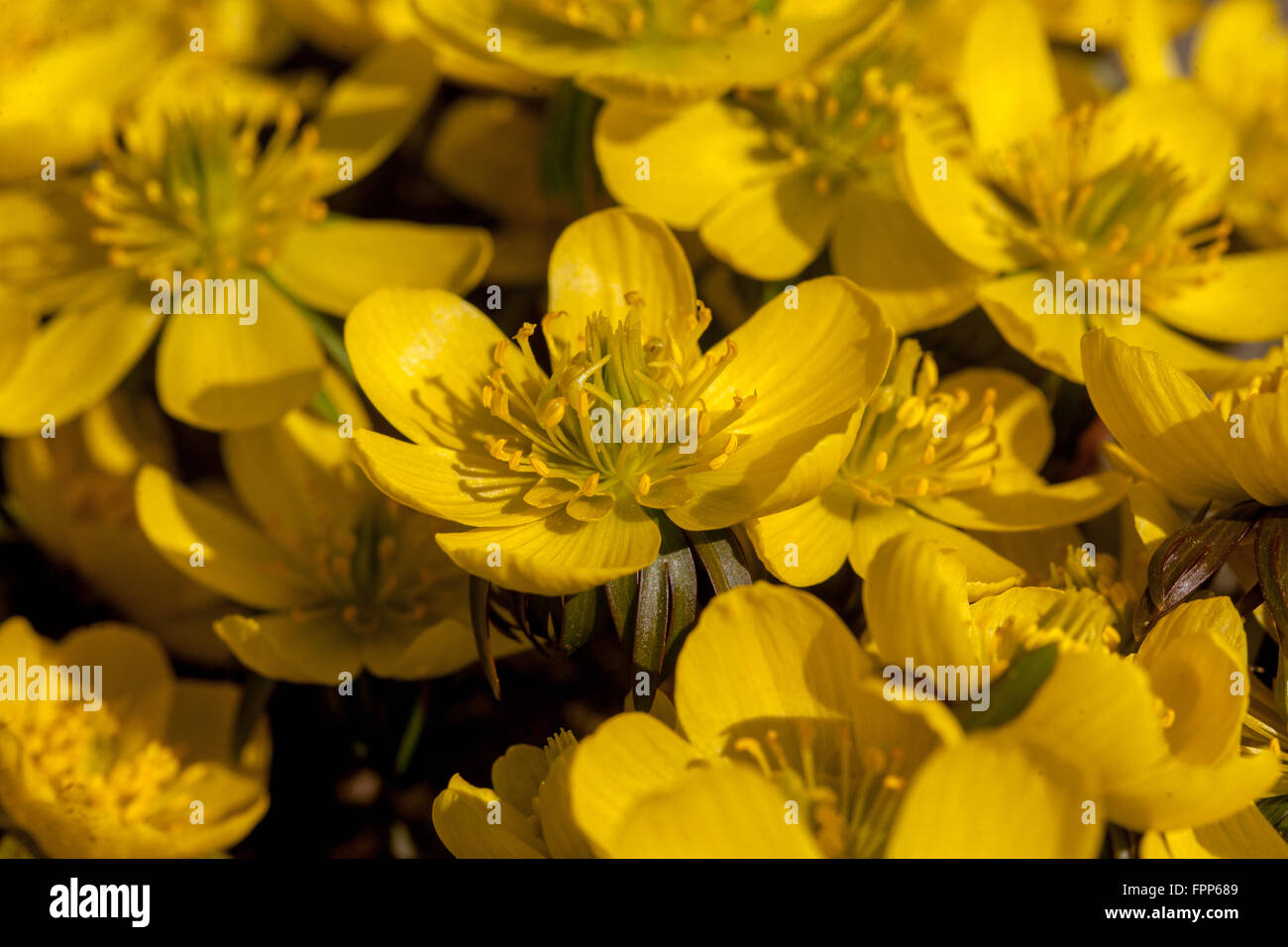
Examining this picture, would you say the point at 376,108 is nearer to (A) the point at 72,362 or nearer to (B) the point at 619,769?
(A) the point at 72,362

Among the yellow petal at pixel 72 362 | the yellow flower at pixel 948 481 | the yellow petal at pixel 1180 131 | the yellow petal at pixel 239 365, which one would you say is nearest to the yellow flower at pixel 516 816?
the yellow flower at pixel 948 481

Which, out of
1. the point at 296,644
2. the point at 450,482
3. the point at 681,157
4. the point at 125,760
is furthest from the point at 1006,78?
the point at 125,760

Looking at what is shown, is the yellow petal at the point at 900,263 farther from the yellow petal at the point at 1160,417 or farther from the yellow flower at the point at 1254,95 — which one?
the yellow flower at the point at 1254,95

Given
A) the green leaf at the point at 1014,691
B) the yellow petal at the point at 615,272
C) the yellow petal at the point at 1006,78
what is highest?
the yellow petal at the point at 1006,78

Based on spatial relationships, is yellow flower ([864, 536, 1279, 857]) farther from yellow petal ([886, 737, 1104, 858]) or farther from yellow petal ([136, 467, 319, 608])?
yellow petal ([136, 467, 319, 608])

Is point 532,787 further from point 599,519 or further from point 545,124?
point 545,124

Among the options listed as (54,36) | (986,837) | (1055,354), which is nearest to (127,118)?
(54,36)

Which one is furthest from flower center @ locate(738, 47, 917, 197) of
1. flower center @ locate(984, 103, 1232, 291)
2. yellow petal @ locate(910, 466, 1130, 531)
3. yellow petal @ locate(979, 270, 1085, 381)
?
yellow petal @ locate(910, 466, 1130, 531)
